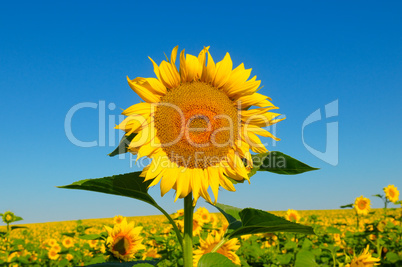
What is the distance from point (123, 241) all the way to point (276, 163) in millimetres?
2635

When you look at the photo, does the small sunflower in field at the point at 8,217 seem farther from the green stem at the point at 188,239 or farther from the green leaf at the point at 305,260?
the green stem at the point at 188,239

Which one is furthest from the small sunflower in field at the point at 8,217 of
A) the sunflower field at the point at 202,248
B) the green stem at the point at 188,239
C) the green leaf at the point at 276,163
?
the green leaf at the point at 276,163

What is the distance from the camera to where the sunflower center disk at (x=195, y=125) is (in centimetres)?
209

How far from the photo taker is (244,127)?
2.18 meters

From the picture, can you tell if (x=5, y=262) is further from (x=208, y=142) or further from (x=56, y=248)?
(x=208, y=142)

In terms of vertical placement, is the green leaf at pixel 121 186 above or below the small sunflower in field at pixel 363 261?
above

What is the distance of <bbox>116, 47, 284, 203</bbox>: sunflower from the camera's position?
2.03m

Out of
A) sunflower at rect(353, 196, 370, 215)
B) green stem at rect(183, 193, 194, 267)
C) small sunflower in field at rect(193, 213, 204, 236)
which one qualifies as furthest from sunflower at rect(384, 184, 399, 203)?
green stem at rect(183, 193, 194, 267)

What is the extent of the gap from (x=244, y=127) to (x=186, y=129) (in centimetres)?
34

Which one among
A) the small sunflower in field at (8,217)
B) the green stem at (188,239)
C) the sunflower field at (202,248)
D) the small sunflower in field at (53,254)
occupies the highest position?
the green stem at (188,239)

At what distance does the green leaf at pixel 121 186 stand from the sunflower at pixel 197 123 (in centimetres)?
8

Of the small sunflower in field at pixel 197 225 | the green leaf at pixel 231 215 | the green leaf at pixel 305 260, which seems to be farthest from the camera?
the small sunflower in field at pixel 197 225

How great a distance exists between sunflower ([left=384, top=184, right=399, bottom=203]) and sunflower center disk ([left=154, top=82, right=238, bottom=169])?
7871 millimetres

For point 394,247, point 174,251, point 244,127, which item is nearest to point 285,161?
point 244,127
